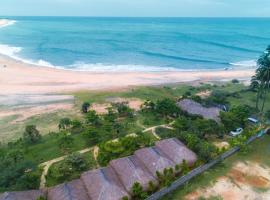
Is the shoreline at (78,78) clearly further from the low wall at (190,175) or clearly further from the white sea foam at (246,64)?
the low wall at (190,175)

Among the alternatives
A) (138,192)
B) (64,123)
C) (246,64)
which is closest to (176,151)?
(138,192)

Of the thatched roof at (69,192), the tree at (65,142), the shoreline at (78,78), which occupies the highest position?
the shoreline at (78,78)

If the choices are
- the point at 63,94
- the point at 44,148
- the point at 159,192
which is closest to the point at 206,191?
the point at 159,192

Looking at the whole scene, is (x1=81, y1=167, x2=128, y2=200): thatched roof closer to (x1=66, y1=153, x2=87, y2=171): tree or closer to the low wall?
(x1=66, y1=153, x2=87, y2=171): tree

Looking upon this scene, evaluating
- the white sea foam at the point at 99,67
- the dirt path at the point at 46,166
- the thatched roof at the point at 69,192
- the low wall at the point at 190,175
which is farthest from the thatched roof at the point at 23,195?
the white sea foam at the point at 99,67

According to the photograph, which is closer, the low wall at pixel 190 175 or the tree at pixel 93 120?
the low wall at pixel 190 175

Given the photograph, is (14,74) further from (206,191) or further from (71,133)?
(206,191)

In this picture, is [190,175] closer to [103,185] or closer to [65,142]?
[103,185]

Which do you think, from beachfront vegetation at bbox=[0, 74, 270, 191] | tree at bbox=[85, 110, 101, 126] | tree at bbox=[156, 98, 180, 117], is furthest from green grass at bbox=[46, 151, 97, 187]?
tree at bbox=[156, 98, 180, 117]
